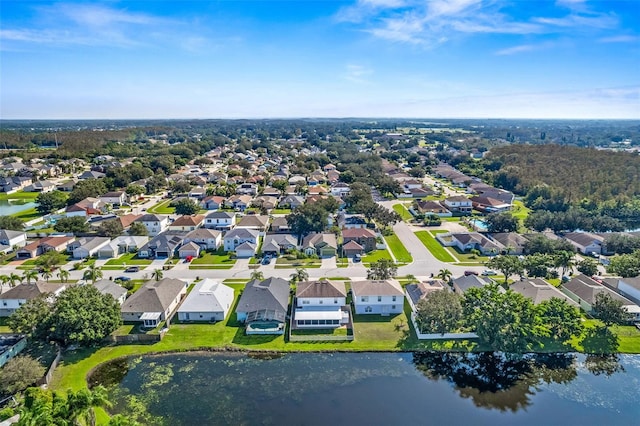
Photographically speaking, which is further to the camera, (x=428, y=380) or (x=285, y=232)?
(x=285, y=232)

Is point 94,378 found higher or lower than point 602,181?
lower

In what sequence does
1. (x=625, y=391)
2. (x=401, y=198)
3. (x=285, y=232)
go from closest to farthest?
(x=625, y=391)
(x=285, y=232)
(x=401, y=198)

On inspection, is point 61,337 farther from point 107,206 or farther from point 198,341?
point 107,206

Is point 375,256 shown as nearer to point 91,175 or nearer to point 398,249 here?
point 398,249

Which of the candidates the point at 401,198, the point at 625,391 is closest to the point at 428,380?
A: the point at 625,391

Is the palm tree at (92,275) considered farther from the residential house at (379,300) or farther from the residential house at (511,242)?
the residential house at (511,242)

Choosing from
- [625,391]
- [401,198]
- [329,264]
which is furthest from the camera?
[401,198]

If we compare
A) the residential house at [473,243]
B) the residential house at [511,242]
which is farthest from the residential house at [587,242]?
the residential house at [473,243]

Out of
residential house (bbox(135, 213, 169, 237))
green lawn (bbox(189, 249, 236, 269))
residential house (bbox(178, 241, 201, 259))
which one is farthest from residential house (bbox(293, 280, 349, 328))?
residential house (bbox(135, 213, 169, 237))
